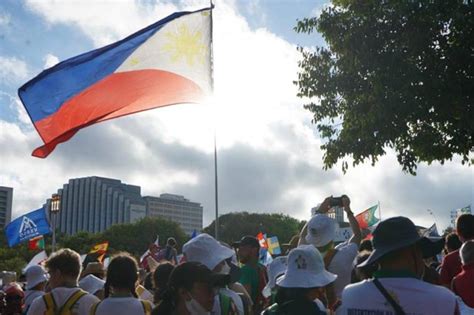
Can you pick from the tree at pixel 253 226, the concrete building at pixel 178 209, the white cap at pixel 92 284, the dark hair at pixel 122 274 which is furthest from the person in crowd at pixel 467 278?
the concrete building at pixel 178 209

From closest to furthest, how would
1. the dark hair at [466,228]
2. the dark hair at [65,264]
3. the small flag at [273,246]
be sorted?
the dark hair at [65,264]
the dark hair at [466,228]
the small flag at [273,246]

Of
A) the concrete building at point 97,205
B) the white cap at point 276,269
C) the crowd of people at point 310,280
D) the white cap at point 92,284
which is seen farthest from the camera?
the concrete building at point 97,205

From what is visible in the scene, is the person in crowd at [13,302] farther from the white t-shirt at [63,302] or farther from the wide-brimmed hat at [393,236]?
the wide-brimmed hat at [393,236]

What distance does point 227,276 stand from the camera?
165 inches

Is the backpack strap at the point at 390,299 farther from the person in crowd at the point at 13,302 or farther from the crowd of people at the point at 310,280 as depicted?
the person in crowd at the point at 13,302

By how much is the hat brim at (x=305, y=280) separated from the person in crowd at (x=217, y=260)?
0.69 metres

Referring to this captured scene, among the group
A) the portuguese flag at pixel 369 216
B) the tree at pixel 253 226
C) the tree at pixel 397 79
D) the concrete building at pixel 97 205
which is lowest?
the portuguese flag at pixel 369 216

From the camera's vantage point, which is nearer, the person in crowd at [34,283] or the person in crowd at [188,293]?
the person in crowd at [188,293]

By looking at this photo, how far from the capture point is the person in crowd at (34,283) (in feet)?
22.5

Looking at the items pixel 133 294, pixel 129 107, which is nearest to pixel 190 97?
pixel 129 107

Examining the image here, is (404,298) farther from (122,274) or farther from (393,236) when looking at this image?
(122,274)

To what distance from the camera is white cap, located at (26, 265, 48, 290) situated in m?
6.89

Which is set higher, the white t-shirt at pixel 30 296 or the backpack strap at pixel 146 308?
the white t-shirt at pixel 30 296

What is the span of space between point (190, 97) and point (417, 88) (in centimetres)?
529
